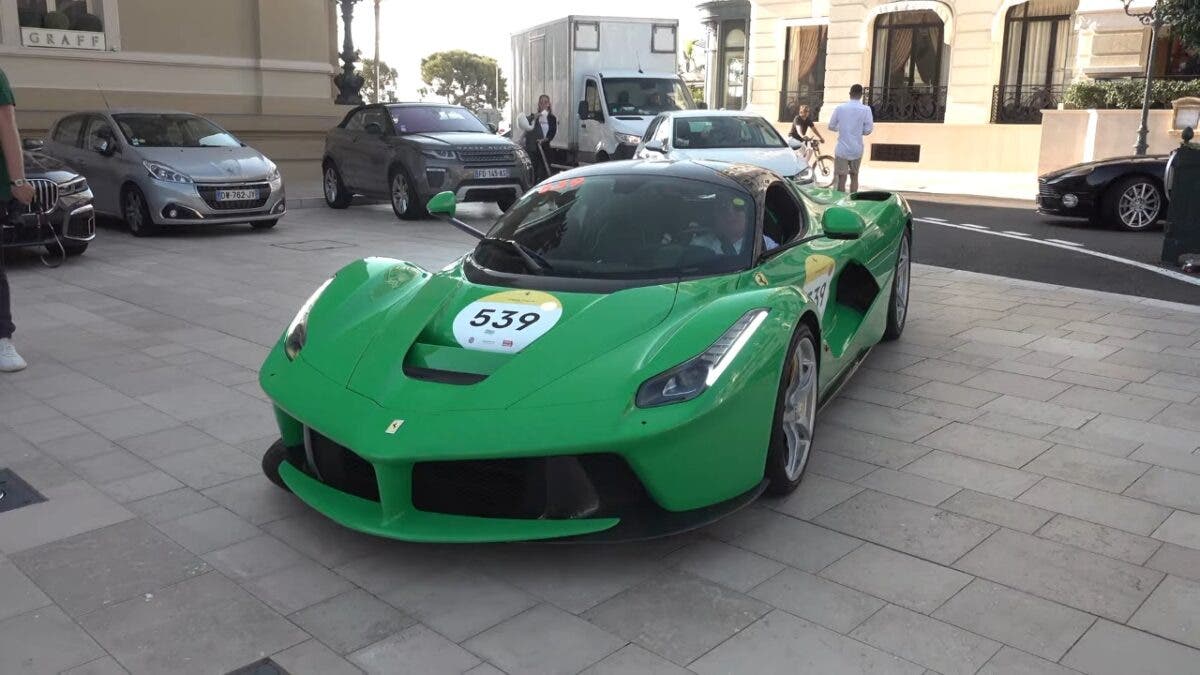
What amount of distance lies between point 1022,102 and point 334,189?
17.1 metres

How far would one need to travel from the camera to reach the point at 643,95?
60.2 feet

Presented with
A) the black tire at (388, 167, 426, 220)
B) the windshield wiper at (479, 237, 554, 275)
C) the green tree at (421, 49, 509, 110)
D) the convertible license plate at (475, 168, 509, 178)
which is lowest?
the black tire at (388, 167, 426, 220)

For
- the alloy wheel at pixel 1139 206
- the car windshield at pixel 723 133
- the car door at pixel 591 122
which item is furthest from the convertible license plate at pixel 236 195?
the alloy wheel at pixel 1139 206

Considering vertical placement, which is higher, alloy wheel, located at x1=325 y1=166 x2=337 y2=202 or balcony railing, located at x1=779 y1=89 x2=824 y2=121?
balcony railing, located at x1=779 y1=89 x2=824 y2=121

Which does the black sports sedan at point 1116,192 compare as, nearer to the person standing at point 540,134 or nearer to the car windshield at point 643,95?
the car windshield at point 643,95

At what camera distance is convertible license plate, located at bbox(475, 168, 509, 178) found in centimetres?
1344

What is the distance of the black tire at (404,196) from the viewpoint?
1378 centimetres

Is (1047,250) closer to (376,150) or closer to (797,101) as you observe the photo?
(376,150)

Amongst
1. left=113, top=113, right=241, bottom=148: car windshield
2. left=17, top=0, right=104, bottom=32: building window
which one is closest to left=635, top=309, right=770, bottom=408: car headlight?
left=113, top=113, right=241, bottom=148: car windshield

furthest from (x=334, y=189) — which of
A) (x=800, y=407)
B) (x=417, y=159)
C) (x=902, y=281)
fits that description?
(x=800, y=407)

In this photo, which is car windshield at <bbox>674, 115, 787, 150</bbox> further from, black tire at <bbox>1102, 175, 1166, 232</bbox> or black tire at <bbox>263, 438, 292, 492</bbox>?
black tire at <bbox>263, 438, 292, 492</bbox>

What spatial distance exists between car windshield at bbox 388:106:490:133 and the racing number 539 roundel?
426 inches

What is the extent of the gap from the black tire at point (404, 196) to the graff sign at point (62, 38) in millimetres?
6242

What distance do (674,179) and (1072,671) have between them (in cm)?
268
